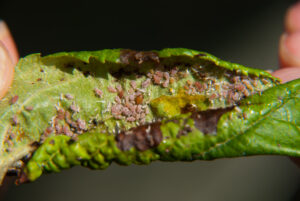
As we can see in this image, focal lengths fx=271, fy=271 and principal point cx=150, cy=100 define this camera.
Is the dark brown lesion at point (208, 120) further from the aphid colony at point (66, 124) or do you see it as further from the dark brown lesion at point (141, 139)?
the aphid colony at point (66, 124)

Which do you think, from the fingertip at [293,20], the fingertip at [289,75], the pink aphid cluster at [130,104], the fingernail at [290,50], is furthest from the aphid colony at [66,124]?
the fingertip at [293,20]

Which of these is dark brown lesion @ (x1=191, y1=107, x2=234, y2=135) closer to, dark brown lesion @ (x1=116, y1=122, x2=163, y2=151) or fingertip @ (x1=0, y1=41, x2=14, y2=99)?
dark brown lesion @ (x1=116, y1=122, x2=163, y2=151)

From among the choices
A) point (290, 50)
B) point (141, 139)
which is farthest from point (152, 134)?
point (290, 50)

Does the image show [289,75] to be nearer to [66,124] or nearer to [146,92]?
[146,92]

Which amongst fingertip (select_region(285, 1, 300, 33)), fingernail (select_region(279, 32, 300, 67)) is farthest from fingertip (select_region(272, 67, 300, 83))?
fingertip (select_region(285, 1, 300, 33))

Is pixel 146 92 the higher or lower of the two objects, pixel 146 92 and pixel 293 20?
the lower

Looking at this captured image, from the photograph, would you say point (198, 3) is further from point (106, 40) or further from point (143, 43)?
point (106, 40)
